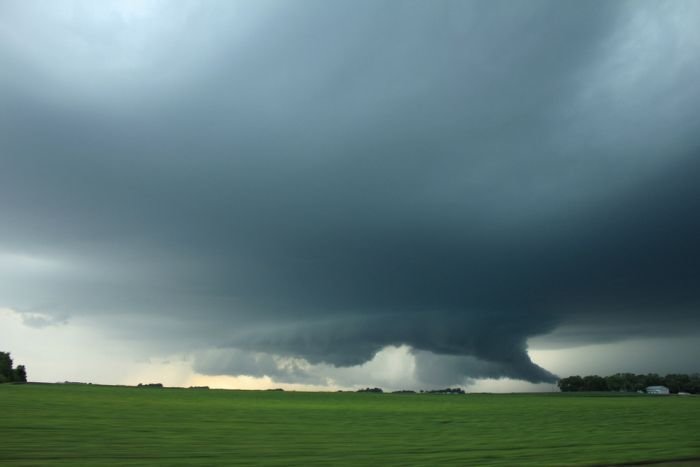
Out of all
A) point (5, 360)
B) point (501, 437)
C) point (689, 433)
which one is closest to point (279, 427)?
point (501, 437)

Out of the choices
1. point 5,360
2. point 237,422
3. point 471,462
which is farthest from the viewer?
point 5,360

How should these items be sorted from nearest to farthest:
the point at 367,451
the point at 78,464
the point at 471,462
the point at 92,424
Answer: the point at 78,464 → the point at 471,462 → the point at 367,451 → the point at 92,424

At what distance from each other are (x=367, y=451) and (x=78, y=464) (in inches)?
455

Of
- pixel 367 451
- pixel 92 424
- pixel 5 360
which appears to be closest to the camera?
pixel 367 451

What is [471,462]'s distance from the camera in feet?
74.7

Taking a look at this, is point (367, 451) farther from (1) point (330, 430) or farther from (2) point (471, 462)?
(1) point (330, 430)

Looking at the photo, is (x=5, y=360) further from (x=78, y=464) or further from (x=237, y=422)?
(x=78, y=464)

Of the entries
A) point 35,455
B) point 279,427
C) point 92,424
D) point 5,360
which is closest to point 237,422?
point 279,427

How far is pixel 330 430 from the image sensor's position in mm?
36969

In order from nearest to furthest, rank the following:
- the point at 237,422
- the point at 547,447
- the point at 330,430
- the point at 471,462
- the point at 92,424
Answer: the point at 471,462 → the point at 547,447 → the point at 92,424 → the point at 330,430 → the point at 237,422

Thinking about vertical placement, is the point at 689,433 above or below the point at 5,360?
below

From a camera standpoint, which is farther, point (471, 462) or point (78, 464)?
point (471, 462)

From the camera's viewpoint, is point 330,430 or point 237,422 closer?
point 330,430

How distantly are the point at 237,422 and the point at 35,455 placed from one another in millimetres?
20198
